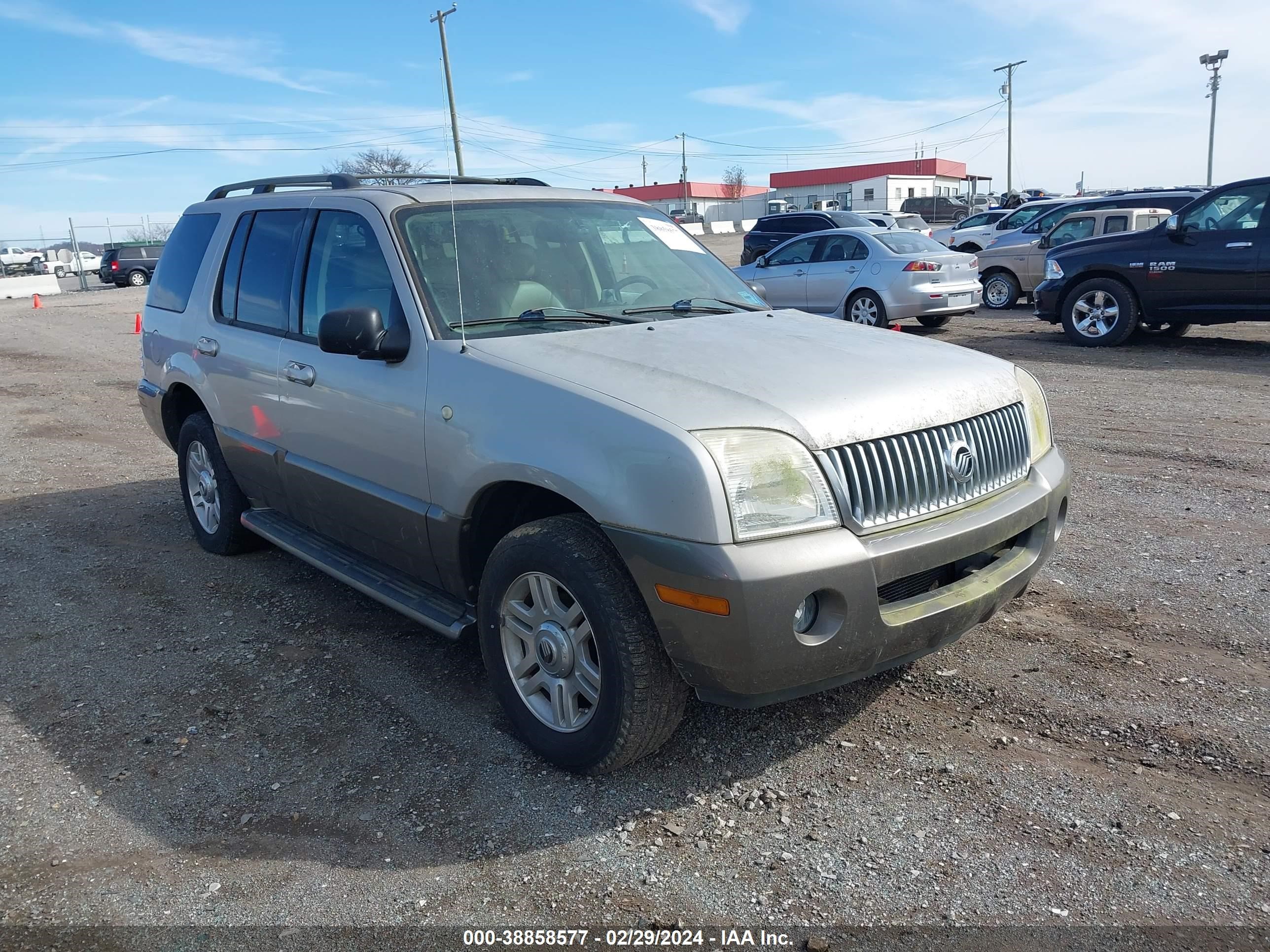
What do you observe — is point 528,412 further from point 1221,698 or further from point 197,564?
point 197,564

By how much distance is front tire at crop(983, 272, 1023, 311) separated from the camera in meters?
17.0

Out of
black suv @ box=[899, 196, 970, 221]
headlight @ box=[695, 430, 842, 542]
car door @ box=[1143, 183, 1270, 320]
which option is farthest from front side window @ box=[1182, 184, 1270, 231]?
black suv @ box=[899, 196, 970, 221]

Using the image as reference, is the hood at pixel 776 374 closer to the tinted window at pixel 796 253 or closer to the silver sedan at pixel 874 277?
the silver sedan at pixel 874 277

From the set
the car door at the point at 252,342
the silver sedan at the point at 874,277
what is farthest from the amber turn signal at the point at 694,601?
the silver sedan at the point at 874,277

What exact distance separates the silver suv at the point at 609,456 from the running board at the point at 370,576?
1cm

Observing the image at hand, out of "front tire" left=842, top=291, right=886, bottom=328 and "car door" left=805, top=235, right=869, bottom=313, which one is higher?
"car door" left=805, top=235, right=869, bottom=313

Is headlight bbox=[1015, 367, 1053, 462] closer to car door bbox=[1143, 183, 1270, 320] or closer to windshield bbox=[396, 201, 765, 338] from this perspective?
windshield bbox=[396, 201, 765, 338]

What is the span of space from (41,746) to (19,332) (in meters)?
20.2

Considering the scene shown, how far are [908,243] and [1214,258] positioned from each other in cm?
398

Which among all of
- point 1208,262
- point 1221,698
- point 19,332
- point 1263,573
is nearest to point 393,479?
point 1221,698

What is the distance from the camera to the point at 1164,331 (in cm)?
1338

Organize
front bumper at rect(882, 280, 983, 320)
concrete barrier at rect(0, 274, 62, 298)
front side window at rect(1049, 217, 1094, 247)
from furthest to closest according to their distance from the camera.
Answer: concrete barrier at rect(0, 274, 62, 298), front side window at rect(1049, 217, 1094, 247), front bumper at rect(882, 280, 983, 320)

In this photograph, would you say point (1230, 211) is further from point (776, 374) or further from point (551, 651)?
point (551, 651)

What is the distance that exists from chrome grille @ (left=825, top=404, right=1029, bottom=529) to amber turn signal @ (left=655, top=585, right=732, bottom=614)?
487mm
